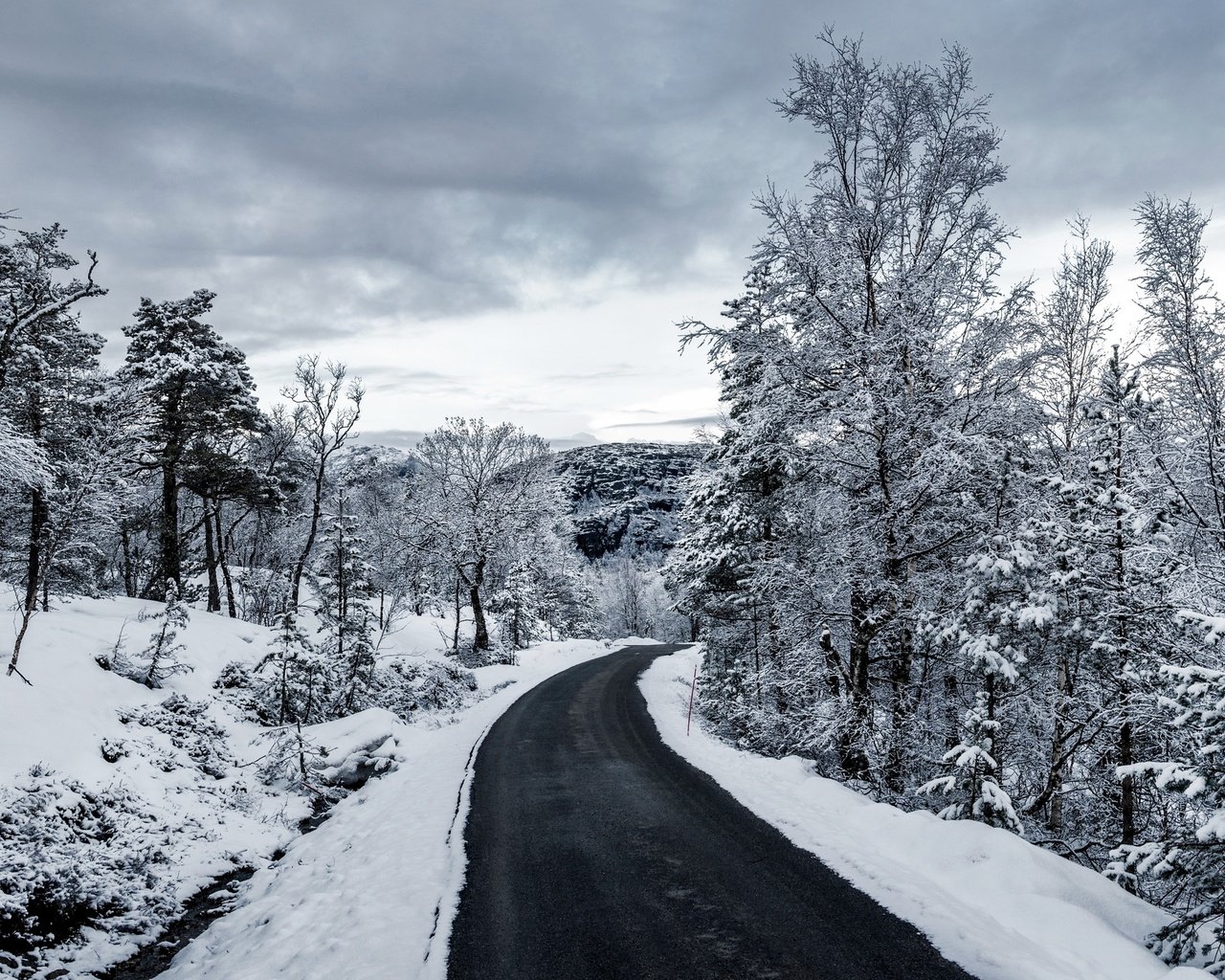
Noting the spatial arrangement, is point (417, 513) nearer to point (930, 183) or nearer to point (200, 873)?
point (200, 873)

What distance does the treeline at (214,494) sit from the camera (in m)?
13.3

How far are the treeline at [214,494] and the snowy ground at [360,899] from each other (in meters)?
4.80

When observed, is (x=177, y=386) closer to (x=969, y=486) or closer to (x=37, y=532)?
(x=37, y=532)

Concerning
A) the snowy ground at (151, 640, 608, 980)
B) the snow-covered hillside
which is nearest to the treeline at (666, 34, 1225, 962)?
the snowy ground at (151, 640, 608, 980)

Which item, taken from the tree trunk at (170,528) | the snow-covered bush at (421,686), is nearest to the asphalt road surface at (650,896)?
the snow-covered bush at (421,686)

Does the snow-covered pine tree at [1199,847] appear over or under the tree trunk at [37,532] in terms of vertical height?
under

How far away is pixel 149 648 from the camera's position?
46.4 ft

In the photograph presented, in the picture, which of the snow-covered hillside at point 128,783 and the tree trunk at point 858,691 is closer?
the snow-covered hillside at point 128,783

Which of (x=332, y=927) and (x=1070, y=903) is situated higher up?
(x=1070, y=903)

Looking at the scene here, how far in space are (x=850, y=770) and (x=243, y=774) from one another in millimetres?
11596

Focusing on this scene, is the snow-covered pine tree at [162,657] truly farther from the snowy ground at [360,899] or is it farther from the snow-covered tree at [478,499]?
the snow-covered tree at [478,499]

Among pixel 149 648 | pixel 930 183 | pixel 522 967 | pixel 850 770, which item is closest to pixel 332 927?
pixel 522 967

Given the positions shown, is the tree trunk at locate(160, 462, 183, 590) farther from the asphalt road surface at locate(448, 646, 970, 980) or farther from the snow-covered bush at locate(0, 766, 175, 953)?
the asphalt road surface at locate(448, 646, 970, 980)

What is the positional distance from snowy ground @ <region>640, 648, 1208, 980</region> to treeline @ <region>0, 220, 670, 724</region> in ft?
36.9
